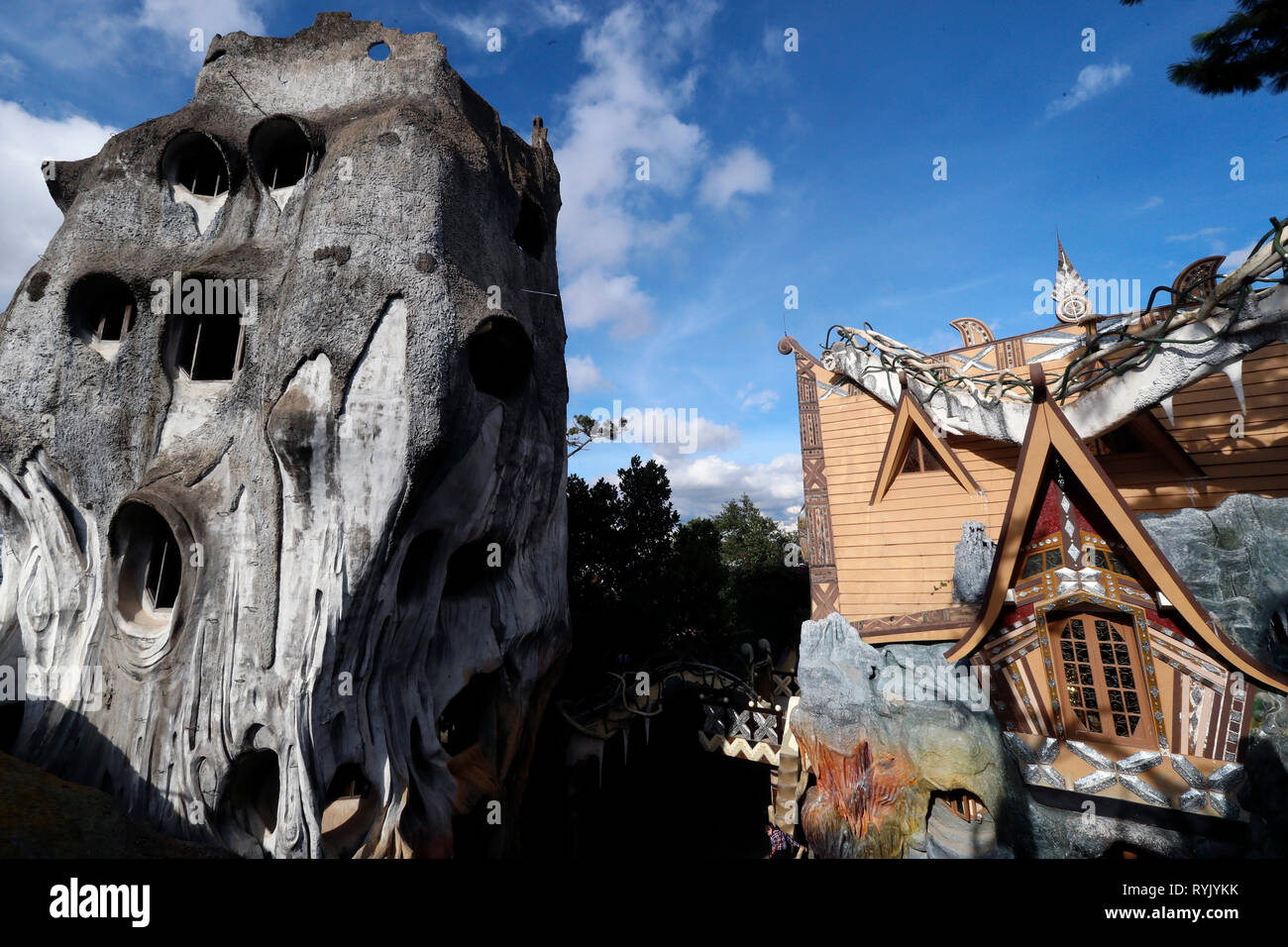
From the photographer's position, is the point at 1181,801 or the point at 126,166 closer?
the point at 1181,801

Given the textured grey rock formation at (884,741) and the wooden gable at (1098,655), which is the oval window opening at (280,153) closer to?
the textured grey rock formation at (884,741)

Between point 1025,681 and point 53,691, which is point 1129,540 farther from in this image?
point 53,691

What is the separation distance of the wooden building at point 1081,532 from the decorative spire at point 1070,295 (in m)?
0.03

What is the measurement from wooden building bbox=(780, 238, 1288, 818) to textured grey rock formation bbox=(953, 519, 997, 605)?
17cm

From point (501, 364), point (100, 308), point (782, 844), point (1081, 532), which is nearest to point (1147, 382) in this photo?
point (1081, 532)

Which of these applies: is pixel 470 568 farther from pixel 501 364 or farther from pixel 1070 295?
pixel 1070 295

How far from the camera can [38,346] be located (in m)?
8.46

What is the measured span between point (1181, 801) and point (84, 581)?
46.8 feet

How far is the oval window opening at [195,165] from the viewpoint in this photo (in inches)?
379

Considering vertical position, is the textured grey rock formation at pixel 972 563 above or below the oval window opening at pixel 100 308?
below

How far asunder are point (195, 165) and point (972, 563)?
48.1ft

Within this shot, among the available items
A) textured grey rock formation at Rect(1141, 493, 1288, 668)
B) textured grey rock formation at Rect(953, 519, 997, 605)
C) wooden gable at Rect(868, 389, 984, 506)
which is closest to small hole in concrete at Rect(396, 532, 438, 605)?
wooden gable at Rect(868, 389, 984, 506)

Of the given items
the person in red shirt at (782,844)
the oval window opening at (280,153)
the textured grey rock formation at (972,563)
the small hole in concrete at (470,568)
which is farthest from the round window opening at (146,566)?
the person in red shirt at (782,844)
